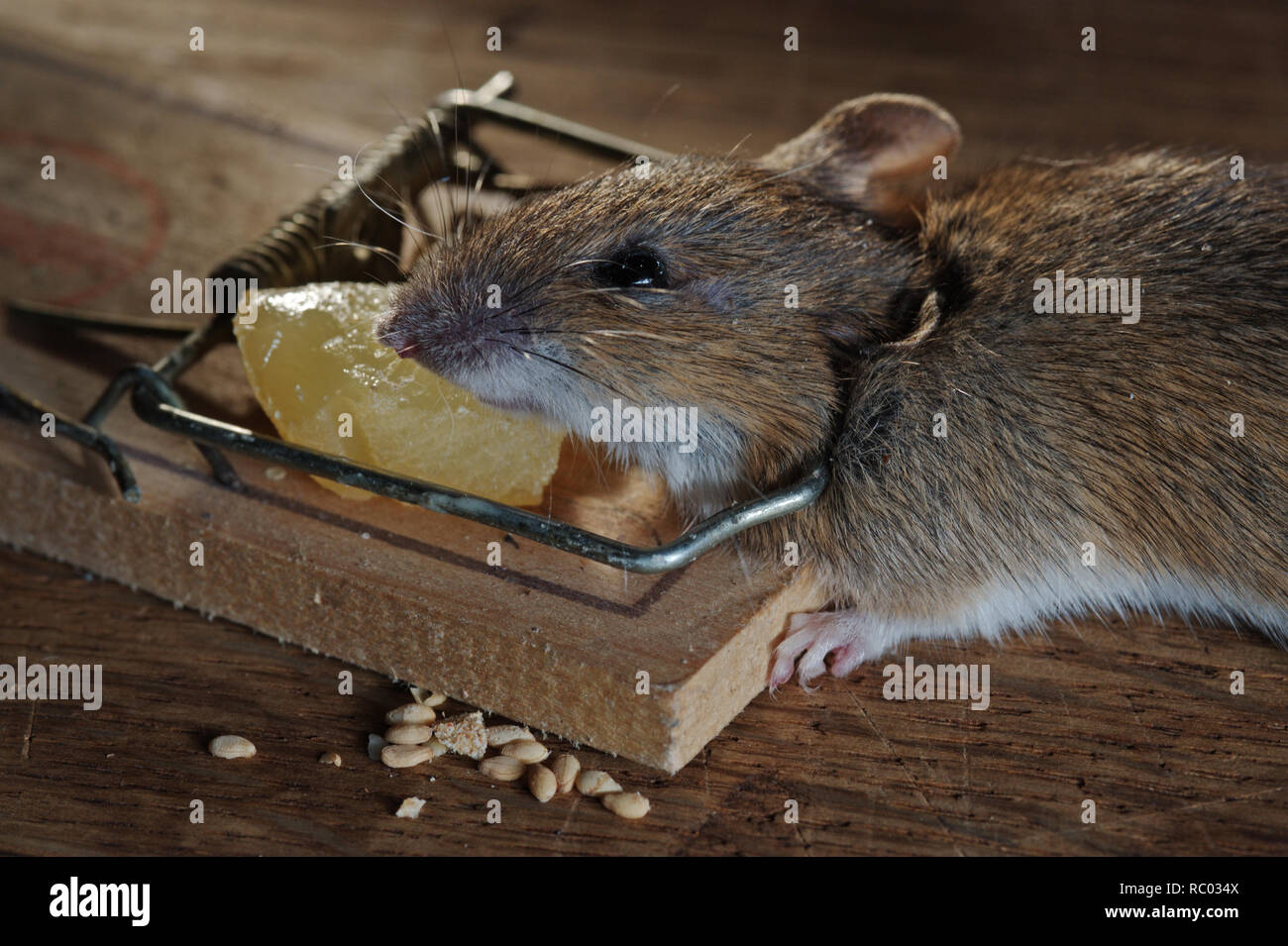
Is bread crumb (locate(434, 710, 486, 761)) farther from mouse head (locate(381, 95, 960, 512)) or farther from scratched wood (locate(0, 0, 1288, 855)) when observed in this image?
mouse head (locate(381, 95, 960, 512))

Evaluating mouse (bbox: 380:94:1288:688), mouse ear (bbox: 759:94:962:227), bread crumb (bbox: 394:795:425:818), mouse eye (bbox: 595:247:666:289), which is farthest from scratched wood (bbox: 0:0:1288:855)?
mouse ear (bbox: 759:94:962:227)

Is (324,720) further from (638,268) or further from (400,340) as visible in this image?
(638,268)

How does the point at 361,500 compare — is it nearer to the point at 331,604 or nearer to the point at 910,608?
the point at 331,604

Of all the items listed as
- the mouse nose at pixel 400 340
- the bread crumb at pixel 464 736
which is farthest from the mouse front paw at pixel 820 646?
the mouse nose at pixel 400 340

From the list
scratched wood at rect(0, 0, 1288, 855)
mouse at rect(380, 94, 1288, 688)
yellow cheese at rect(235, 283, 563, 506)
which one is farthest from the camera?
yellow cheese at rect(235, 283, 563, 506)

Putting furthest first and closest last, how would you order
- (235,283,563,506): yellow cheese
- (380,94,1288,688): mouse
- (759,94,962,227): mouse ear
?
(759,94,962,227): mouse ear < (235,283,563,506): yellow cheese < (380,94,1288,688): mouse

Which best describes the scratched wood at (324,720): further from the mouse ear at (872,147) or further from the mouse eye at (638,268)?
the mouse ear at (872,147)
